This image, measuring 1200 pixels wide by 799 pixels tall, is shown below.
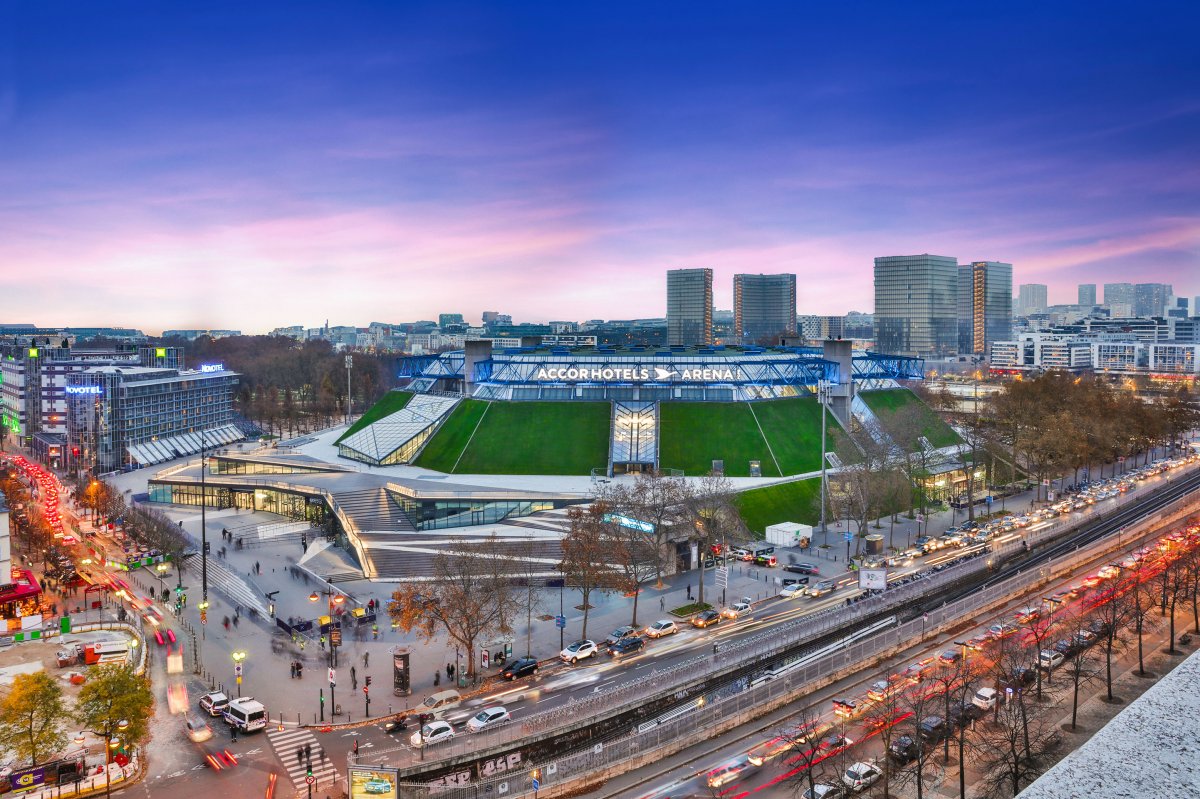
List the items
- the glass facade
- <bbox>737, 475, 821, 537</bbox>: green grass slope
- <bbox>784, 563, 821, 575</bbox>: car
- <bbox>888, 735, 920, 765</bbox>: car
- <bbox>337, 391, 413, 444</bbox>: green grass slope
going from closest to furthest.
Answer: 1. <bbox>888, 735, 920, 765</bbox>: car
2. <bbox>784, 563, 821, 575</bbox>: car
3. the glass facade
4. <bbox>737, 475, 821, 537</bbox>: green grass slope
5. <bbox>337, 391, 413, 444</bbox>: green grass slope

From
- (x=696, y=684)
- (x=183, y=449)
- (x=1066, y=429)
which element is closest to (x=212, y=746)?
(x=696, y=684)

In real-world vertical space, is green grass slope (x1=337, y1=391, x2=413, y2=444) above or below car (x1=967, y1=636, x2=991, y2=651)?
above

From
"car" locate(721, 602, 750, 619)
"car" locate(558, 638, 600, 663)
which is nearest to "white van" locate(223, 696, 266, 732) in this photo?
"car" locate(558, 638, 600, 663)

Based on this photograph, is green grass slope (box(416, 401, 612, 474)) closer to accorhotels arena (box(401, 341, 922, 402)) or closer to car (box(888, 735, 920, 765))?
accorhotels arena (box(401, 341, 922, 402))

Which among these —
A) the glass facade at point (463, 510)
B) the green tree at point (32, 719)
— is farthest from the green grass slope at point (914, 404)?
the green tree at point (32, 719)

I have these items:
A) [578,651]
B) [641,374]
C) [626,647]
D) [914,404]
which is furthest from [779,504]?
[578,651]

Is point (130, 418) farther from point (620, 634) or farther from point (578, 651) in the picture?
point (578, 651)

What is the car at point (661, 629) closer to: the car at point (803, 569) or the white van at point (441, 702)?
the white van at point (441, 702)

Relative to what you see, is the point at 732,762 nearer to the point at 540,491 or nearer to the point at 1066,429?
the point at 540,491

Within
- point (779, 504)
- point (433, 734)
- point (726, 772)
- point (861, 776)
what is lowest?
point (726, 772)
